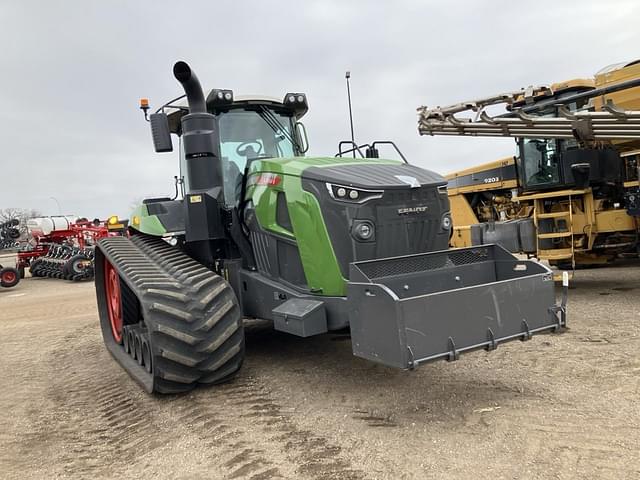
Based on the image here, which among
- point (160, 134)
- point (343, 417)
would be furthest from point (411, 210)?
point (160, 134)

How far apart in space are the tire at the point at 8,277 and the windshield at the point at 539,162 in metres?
14.4

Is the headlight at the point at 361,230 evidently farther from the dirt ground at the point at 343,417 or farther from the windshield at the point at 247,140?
the windshield at the point at 247,140

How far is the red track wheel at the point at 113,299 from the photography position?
230 inches

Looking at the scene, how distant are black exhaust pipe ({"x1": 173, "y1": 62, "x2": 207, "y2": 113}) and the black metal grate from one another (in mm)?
2051

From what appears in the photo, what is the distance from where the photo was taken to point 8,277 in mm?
16469

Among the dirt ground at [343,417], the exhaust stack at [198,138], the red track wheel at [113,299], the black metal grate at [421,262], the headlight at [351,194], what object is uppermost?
the exhaust stack at [198,138]

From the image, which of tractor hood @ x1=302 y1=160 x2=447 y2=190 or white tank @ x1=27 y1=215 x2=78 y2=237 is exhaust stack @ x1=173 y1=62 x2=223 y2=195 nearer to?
tractor hood @ x1=302 y1=160 x2=447 y2=190

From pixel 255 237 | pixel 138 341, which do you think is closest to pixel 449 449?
pixel 255 237

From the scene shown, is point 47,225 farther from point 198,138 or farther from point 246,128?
point 198,138

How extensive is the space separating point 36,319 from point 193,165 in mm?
6247

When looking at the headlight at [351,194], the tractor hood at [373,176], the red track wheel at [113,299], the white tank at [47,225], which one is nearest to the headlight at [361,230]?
the headlight at [351,194]

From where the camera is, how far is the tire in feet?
53.7

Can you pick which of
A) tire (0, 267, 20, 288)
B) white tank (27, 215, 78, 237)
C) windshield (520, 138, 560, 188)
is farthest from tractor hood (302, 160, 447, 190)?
white tank (27, 215, 78, 237)

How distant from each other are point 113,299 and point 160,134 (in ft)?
7.18
